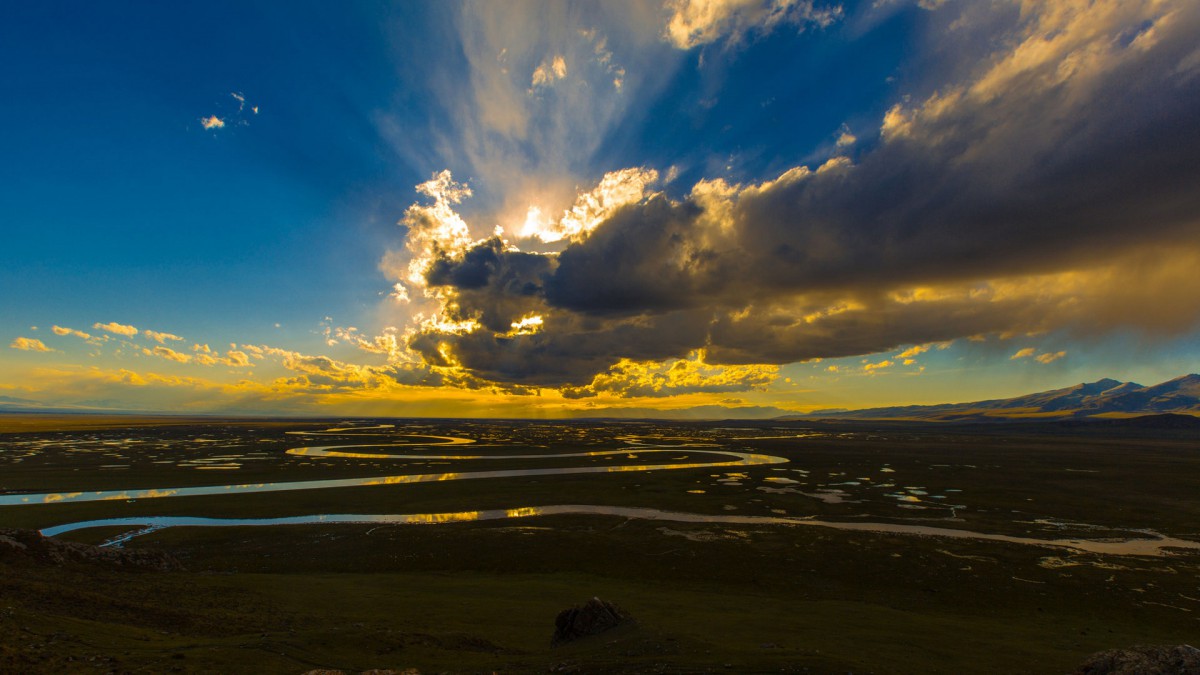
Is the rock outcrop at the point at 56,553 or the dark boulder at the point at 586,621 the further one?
the rock outcrop at the point at 56,553

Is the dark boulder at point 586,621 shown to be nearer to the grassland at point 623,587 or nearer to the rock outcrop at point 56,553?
the grassland at point 623,587

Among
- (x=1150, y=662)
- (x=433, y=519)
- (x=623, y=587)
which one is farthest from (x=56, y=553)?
(x=1150, y=662)

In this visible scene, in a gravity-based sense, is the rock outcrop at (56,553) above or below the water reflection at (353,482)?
above

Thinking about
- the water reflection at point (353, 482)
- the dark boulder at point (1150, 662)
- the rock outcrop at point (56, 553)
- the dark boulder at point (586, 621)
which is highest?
the dark boulder at point (1150, 662)

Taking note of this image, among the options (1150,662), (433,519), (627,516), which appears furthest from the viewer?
(627,516)

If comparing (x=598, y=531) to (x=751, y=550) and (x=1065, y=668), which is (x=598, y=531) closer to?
(x=751, y=550)

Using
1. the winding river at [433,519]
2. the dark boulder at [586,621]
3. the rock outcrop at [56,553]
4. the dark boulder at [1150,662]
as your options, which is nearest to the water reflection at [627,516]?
the winding river at [433,519]

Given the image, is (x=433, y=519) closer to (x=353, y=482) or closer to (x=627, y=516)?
(x=627, y=516)

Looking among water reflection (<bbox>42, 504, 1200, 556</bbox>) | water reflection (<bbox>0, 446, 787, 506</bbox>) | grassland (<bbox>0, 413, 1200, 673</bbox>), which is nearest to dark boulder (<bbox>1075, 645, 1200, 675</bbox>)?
grassland (<bbox>0, 413, 1200, 673</bbox>)
